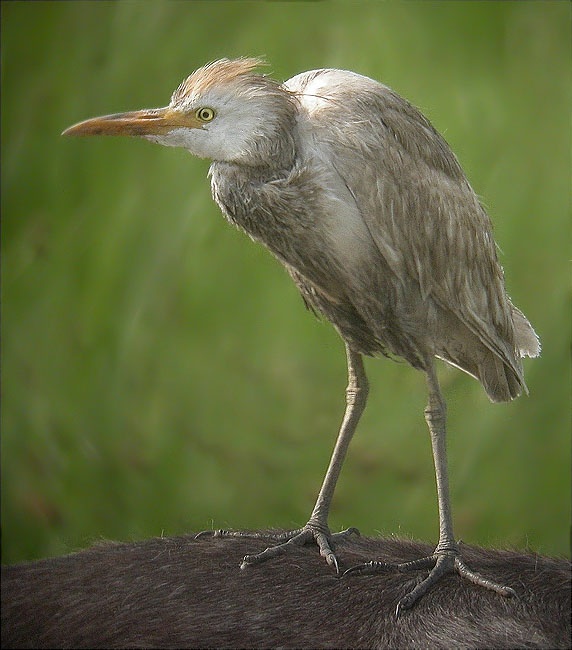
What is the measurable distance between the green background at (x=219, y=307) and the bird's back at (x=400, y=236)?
260mm

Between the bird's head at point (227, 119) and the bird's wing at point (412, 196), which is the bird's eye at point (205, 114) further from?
the bird's wing at point (412, 196)

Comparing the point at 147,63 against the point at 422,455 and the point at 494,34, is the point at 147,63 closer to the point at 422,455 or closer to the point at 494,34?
the point at 494,34

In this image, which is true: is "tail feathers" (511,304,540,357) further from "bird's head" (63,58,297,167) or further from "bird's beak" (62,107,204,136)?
"bird's beak" (62,107,204,136)

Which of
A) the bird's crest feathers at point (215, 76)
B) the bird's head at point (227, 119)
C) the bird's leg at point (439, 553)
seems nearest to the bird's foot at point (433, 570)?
the bird's leg at point (439, 553)

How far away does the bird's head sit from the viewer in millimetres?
1186

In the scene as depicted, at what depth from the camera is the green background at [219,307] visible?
1.62 m

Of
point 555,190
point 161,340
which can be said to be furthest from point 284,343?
point 555,190

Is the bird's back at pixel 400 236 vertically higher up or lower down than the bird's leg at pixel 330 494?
higher up

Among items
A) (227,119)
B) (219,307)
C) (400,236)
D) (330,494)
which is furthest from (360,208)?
(219,307)

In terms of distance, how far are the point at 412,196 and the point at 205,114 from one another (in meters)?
0.30

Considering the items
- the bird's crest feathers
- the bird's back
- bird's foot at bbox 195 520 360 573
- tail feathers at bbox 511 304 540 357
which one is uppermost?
the bird's crest feathers

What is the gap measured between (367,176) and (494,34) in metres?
0.56

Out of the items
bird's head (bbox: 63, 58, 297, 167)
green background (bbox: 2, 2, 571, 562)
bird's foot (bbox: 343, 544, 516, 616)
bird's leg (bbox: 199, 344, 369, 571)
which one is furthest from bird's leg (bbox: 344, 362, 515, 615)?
bird's head (bbox: 63, 58, 297, 167)

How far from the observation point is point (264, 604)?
1.24m
